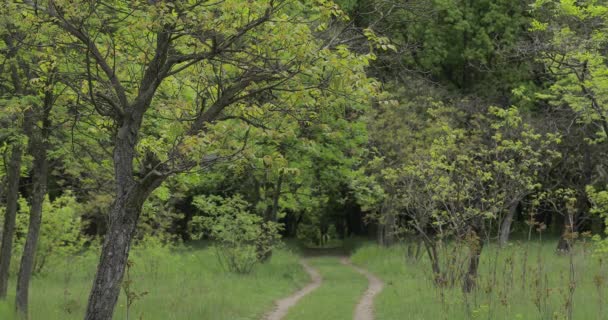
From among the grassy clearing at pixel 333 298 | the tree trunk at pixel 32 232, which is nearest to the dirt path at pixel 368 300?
the grassy clearing at pixel 333 298

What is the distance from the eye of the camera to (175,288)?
607 inches

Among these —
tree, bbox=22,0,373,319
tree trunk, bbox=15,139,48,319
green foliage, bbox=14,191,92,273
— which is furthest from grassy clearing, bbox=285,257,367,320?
green foliage, bbox=14,191,92,273

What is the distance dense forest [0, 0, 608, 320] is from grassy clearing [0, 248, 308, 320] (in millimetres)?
94

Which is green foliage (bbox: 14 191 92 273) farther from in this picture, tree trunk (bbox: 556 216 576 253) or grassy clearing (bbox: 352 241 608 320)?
tree trunk (bbox: 556 216 576 253)

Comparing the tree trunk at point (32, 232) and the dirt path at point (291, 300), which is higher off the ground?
the tree trunk at point (32, 232)

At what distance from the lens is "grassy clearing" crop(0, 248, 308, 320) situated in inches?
471

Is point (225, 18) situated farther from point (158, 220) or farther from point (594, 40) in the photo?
point (158, 220)

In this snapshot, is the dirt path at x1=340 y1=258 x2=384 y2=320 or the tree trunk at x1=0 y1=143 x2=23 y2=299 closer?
the tree trunk at x1=0 y1=143 x2=23 y2=299

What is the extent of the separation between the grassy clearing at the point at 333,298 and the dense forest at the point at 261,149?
0.13 m

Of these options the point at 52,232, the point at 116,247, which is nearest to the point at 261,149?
the point at 116,247

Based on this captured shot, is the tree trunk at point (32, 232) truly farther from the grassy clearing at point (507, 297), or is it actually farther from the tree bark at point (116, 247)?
the grassy clearing at point (507, 297)

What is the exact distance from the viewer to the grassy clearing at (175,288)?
39.3 feet

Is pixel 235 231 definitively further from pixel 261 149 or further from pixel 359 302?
pixel 261 149

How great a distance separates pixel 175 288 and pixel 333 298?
4.05m
